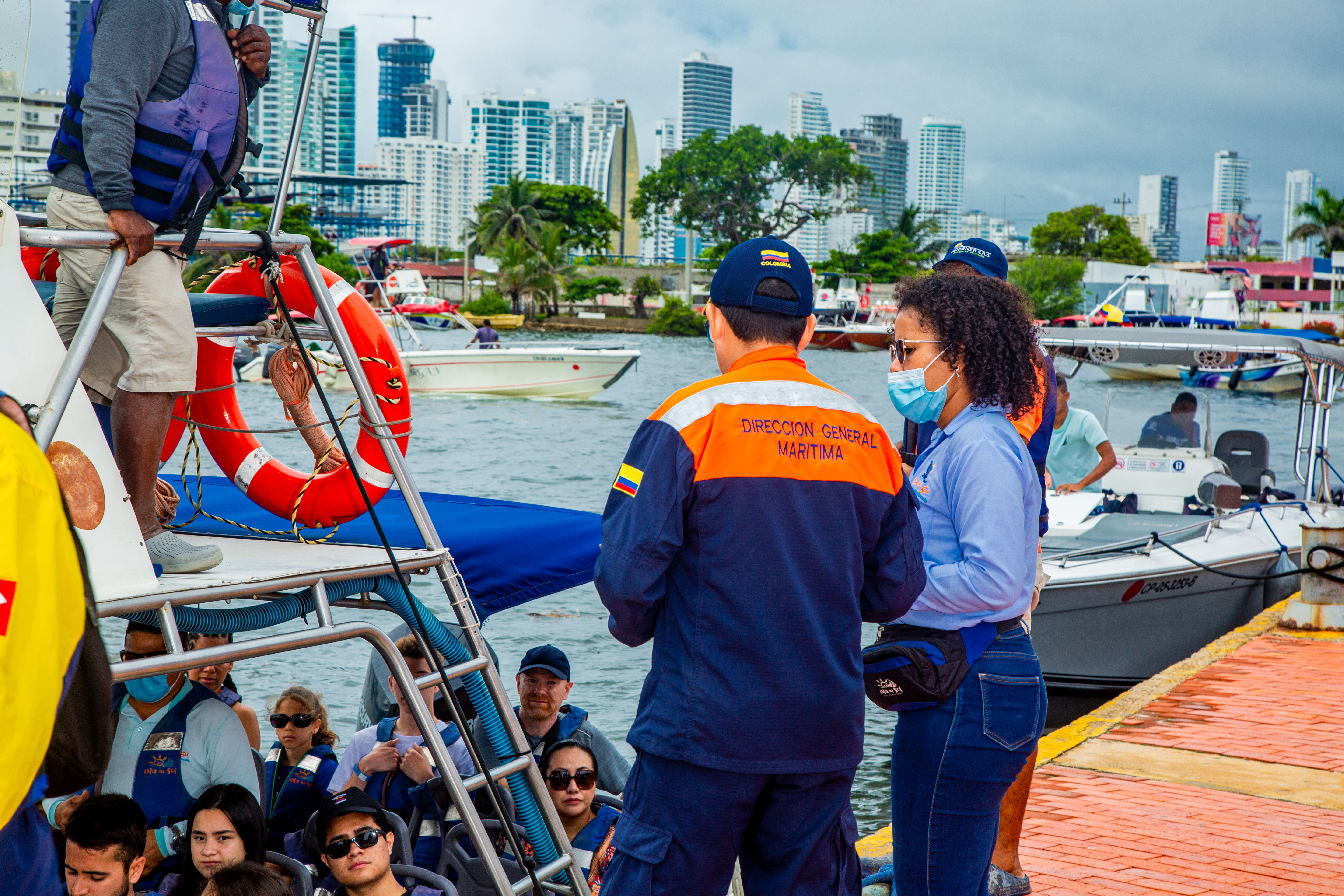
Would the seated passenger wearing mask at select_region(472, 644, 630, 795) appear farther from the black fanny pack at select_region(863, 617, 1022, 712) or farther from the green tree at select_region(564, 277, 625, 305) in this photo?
the green tree at select_region(564, 277, 625, 305)

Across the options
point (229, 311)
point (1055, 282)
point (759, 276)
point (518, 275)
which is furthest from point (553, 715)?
point (518, 275)

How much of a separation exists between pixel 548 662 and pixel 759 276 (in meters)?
2.57

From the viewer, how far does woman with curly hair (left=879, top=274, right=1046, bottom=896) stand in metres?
2.84

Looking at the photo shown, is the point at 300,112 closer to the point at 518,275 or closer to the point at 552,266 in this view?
the point at 518,275

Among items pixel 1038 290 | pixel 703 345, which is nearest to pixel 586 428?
pixel 703 345

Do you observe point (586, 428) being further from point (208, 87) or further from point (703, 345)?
point (703, 345)

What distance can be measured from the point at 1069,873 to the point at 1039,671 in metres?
1.75

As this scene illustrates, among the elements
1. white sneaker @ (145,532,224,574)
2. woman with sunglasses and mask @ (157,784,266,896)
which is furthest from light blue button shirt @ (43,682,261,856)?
white sneaker @ (145,532,224,574)

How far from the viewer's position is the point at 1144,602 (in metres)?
8.61

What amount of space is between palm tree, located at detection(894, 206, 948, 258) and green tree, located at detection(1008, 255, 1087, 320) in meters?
9.63

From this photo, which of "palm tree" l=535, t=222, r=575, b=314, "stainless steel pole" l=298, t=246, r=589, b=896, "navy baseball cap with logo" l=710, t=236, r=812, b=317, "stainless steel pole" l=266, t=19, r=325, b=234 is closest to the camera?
"navy baseball cap with logo" l=710, t=236, r=812, b=317

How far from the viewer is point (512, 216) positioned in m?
78.3

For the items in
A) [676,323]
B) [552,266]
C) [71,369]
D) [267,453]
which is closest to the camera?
[71,369]

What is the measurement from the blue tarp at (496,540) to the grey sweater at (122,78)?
121 centimetres
